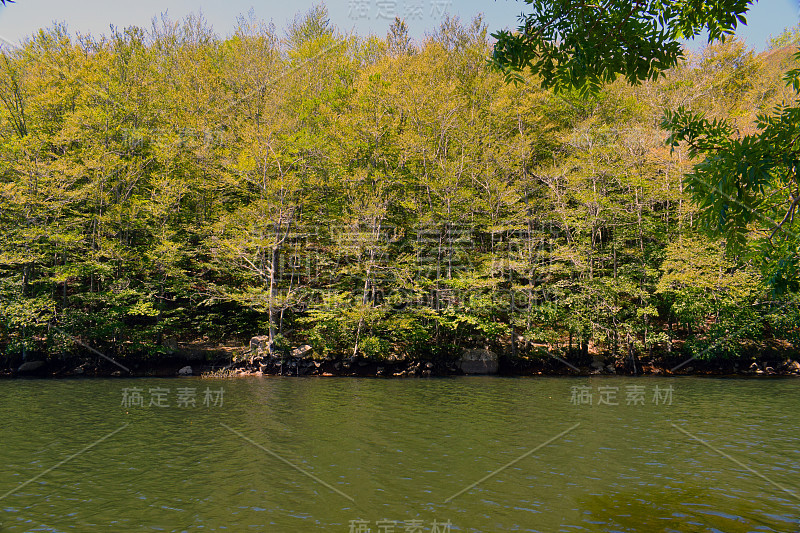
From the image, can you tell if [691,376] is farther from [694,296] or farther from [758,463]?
[758,463]

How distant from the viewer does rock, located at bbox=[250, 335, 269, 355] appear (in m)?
27.9

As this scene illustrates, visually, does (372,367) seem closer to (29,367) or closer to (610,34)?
(29,367)

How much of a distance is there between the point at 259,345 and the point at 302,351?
2481mm

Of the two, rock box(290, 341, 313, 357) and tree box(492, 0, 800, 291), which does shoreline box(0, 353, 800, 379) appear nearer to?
rock box(290, 341, 313, 357)

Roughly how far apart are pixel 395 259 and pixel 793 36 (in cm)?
3623

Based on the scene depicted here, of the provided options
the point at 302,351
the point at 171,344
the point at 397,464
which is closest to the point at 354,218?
the point at 302,351

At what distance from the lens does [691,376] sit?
2769 centimetres

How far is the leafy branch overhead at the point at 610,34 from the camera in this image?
498cm

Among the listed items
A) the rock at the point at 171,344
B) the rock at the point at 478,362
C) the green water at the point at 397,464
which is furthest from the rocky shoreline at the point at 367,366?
the green water at the point at 397,464

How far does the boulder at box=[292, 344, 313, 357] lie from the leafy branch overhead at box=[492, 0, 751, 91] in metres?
25.0

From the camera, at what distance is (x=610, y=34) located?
5074 mm

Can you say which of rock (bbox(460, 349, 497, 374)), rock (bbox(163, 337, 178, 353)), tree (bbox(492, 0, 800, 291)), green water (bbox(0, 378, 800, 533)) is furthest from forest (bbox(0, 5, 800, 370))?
tree (bbox(492, 0, 800, 291))

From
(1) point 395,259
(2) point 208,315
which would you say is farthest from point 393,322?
(2) point 208,315

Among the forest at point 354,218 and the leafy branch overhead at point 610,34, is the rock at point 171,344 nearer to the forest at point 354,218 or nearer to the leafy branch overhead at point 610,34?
the forest at point 354,218
